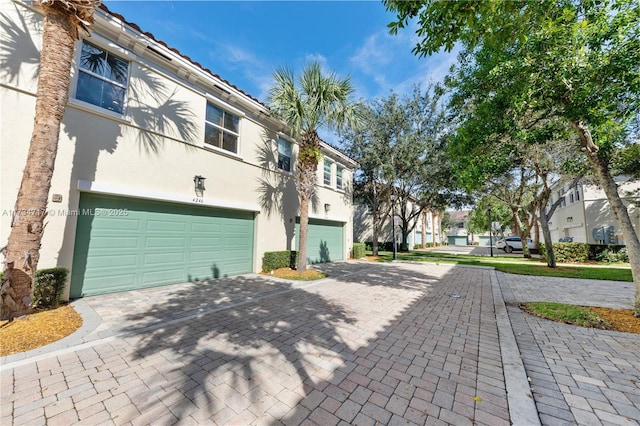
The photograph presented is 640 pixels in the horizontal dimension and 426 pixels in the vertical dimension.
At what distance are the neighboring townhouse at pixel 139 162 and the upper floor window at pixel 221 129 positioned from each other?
41mm

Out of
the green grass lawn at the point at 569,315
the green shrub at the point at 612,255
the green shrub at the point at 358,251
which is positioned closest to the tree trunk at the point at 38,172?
the green grass lawn at the point at 569,315

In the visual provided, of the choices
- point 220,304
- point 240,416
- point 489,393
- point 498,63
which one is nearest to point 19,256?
point 220,304

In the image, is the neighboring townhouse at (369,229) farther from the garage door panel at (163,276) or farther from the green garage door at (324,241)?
the garage door panel at (163,276)

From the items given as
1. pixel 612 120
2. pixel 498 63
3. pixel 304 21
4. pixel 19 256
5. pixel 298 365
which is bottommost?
pixel 298 365

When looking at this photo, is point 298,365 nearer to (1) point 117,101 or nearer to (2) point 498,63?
(2) point 498,63

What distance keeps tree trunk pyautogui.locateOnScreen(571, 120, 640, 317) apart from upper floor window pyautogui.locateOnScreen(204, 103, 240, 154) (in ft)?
33.8

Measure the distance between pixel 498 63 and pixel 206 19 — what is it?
896 centimetres

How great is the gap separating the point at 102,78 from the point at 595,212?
104 ft

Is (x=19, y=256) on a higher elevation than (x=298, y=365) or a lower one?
higher

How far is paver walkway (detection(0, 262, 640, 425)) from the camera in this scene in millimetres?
2559

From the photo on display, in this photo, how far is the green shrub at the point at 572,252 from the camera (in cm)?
1711

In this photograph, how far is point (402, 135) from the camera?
1934 cm

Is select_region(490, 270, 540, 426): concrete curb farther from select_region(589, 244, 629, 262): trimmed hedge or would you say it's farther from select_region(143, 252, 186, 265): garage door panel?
select_region(589, 244, 629, 262): trimmed hedge

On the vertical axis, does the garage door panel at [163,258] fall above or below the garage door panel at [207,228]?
below
